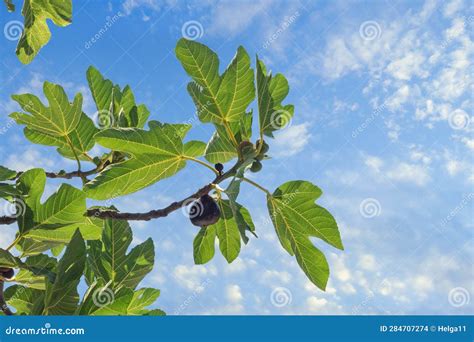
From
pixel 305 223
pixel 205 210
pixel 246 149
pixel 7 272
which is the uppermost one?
pixel 246 149

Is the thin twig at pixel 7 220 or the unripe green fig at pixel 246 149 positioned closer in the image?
the thin twig at pixel 7 220

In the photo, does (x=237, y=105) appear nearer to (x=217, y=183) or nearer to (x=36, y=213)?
(x=217, y=183)

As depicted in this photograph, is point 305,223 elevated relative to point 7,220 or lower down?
elevated

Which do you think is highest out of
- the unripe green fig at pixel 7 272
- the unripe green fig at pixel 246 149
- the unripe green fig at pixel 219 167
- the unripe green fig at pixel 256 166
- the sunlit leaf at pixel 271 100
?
the sunlit leaf at pixel 271 100

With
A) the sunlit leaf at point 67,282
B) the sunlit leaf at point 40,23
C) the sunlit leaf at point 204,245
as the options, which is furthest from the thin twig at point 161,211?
the sunlit leaf at point 40,23

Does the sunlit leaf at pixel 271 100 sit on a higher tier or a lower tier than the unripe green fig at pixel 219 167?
higher

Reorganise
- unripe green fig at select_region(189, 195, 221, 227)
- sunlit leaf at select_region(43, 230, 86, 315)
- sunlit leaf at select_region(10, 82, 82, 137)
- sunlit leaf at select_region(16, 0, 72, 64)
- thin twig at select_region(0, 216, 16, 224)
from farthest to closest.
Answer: sunlit leaf at select_region(16, 0, 72, 64), sunlit leaf at select_region(10, 82, 82, 137), unripe green fig at select_region(189, 195, 221, 227), thin twig at select_region(0, 216, 16, 224), sunlit leaf at select_region(43, 230, 86, 315)

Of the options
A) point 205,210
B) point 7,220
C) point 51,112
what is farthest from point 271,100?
point 7,220

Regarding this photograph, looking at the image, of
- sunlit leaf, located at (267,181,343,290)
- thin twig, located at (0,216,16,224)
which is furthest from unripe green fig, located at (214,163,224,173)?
thin twig, located at (0,216,16,224)

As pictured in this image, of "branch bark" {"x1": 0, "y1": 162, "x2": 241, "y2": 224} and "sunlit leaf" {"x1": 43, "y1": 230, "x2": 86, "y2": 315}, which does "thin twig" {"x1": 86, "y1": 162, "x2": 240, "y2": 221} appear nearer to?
"branch bark" {"x1": 0, "y1": 162, "x2": 241, "y2": 224}

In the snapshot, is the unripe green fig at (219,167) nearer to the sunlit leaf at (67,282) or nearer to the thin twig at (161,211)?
the thin twig at (161,211)

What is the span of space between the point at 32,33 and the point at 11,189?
1129mm

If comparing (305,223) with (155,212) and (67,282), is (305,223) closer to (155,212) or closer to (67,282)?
(155,212)
